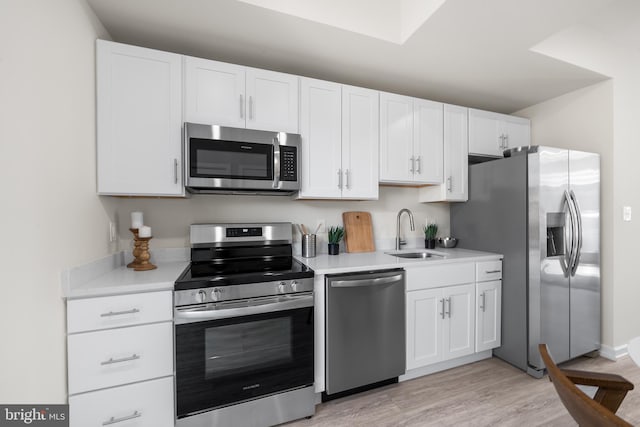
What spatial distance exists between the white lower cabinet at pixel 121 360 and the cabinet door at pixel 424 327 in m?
1.64

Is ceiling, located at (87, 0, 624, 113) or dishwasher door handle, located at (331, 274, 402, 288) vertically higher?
ceiling, located at (87, 0, 624, 113)

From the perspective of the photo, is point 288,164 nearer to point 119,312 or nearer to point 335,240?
point 335,240

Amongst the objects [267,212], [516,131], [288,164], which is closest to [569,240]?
[516,131]

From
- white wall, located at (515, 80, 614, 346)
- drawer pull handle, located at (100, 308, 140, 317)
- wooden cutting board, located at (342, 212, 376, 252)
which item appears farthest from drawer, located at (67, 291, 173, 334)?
white wall, located at (515, 80, 614, 346)

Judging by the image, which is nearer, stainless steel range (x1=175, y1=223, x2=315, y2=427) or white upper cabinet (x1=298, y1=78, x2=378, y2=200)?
stainless steel range (x1=175, y1=223, x2=315, y2=427)

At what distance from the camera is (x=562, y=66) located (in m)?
2.25

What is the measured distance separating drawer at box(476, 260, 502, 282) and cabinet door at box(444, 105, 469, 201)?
664 mm

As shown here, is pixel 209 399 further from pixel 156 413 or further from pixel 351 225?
pixel 351 225

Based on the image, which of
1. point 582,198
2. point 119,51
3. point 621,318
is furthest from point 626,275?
point 119,51

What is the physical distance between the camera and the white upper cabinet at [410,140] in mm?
2402

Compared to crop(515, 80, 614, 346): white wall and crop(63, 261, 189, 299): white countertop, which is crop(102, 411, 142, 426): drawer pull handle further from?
crop(515, 80, 614, 346): white wall

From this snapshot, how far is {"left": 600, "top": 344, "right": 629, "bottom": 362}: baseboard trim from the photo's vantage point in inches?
95.8

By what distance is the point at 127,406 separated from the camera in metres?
1.43

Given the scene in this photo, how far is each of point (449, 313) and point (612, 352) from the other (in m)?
1.59
